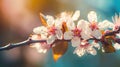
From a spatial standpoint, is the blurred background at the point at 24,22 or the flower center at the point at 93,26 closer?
the flower center at the point at 93,26

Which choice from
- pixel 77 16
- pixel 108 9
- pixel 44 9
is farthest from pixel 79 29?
pixel 108 9

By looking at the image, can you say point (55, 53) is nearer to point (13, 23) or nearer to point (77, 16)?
point (77, 16)

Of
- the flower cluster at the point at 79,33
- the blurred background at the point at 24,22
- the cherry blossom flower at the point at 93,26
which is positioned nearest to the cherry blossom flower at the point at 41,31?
the flower cluster at the point at 79,33

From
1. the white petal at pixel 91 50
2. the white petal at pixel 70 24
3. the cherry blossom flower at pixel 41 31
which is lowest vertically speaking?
the white petal at pixel 91 50

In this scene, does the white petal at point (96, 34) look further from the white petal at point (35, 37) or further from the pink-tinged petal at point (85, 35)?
the white petal at point (35, 37)

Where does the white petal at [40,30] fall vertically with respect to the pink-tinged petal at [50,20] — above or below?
below

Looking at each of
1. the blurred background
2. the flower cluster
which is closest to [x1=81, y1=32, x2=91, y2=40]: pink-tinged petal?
the flower cluster

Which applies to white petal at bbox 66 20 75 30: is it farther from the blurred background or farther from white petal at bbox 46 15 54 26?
the blurred background
